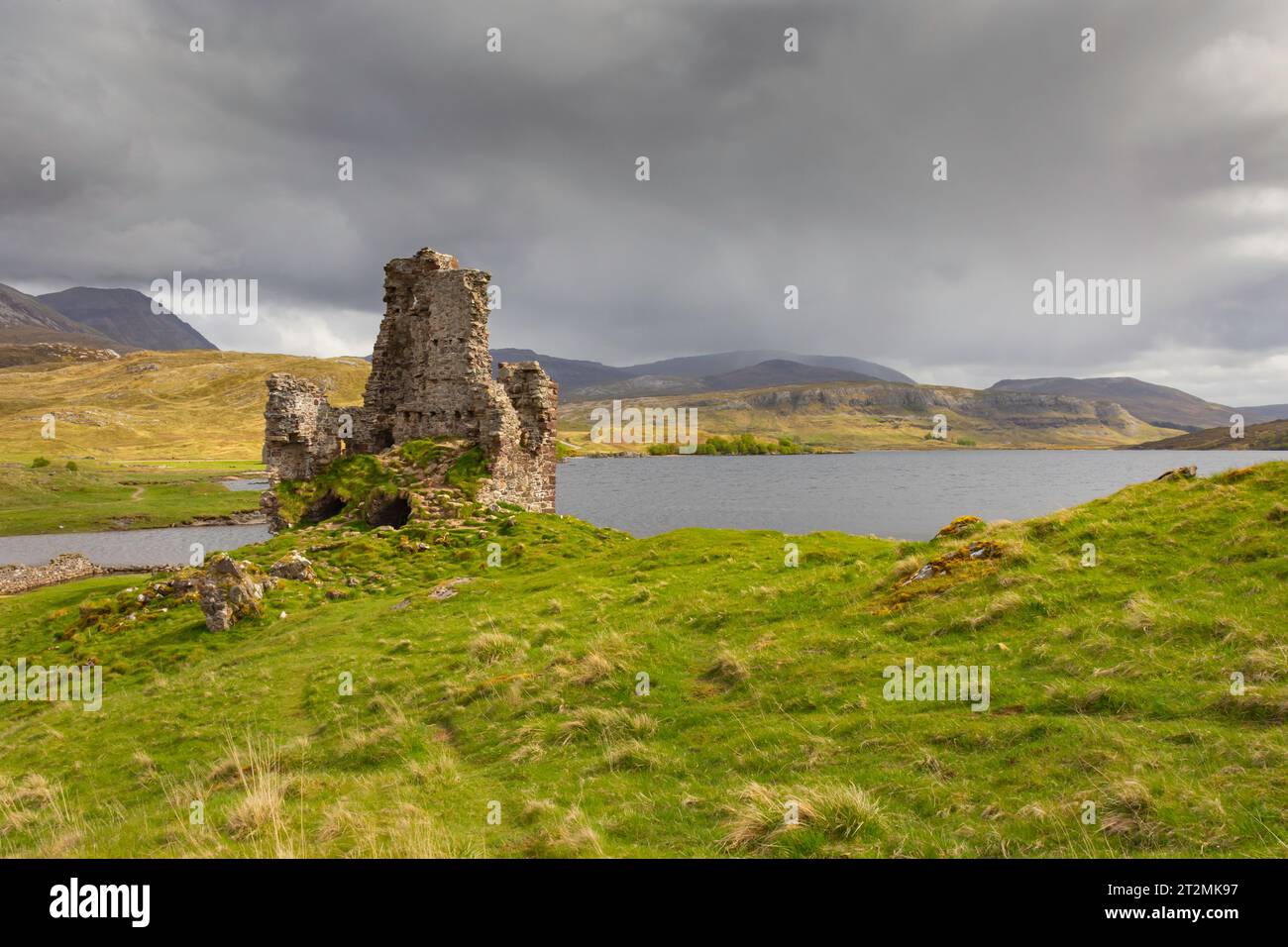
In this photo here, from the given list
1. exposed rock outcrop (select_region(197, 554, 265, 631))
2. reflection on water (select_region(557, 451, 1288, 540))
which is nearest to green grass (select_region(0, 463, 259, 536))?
reflection on water (select_region(557, 451, 1288, 540))

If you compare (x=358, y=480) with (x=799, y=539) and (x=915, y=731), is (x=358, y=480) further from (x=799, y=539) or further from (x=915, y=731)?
(x=915, y=731)

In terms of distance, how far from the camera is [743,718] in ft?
32.7

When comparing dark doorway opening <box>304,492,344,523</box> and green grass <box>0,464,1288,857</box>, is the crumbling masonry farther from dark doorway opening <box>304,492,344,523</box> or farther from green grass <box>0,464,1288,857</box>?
green grass <box>0,464,1288,857</box>

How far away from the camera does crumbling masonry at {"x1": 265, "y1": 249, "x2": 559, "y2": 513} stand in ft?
111

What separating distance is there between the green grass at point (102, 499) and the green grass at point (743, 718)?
67342mm

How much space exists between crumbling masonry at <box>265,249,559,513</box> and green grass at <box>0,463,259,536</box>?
53.6 meters

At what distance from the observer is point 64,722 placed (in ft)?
49.9

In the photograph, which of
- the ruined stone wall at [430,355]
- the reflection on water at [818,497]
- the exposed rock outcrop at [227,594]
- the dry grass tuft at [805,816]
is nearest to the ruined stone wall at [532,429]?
the ruined stone wall at [430,355]

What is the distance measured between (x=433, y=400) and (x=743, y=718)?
2944 cm

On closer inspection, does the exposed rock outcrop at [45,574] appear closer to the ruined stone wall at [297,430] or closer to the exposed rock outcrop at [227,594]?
the ruined stone wall at [297,430]

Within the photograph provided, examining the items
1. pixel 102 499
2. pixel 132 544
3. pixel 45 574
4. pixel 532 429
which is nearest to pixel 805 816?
pixel 532 429

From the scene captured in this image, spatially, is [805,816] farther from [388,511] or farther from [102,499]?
[102,499]
